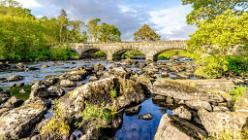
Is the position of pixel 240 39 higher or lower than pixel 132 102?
higher

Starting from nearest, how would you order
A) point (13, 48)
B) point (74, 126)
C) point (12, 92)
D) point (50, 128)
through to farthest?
point (50, 128) < point (74, 126) < point (12, 92) < point (13, 48)

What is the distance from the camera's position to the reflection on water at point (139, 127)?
1007 centimetres

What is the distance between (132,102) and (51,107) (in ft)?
15.6

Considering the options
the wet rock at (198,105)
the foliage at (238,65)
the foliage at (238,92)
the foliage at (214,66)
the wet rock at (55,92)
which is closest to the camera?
the wet rock at (198,105)

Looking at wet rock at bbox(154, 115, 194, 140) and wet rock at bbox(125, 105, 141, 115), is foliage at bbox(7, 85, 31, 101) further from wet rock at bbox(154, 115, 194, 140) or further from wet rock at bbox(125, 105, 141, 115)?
wet rock at bbox(154, 115, 194, 140)

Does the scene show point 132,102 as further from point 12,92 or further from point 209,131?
point 12,92

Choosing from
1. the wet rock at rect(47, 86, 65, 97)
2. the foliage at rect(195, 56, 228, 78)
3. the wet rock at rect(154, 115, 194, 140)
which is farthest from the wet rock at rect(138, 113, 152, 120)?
the foliage at rect(195, 56, 228, 78)

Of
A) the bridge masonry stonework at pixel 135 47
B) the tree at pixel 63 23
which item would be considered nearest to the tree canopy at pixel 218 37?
the bridge masonry stonework at pixel 135 47

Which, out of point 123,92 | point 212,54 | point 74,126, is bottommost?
point 74,126

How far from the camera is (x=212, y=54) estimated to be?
1827 centimetres

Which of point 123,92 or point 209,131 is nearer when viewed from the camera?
point 209,131

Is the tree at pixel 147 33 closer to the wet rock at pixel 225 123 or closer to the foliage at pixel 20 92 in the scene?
the foliage at pixel 20 92

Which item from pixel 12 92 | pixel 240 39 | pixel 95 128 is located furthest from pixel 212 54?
pixel 12 92

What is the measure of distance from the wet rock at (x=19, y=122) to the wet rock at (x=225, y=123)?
7.46 m
